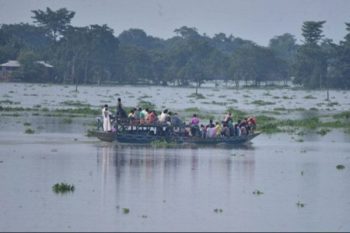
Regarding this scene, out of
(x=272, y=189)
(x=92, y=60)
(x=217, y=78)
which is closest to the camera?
(x=272, y=189)

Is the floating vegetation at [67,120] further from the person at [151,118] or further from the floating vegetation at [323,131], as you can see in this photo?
the person at [151,118]

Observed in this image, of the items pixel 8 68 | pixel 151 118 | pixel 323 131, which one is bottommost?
pixel 323 131

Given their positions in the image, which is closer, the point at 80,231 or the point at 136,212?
the point at 80,231

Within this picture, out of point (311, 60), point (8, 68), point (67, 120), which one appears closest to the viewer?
point (67, 120)

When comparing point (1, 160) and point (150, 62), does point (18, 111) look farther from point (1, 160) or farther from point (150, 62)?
point (150, 62)

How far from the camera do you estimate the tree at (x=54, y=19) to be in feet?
536

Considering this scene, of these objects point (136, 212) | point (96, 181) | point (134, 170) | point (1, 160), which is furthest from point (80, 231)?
point (1, 160)

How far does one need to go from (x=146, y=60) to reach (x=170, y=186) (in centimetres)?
13803

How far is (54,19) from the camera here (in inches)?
6540

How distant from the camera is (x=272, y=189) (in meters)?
29.0

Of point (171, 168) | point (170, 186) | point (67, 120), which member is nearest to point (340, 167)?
point (171, 168)

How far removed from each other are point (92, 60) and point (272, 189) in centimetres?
12724

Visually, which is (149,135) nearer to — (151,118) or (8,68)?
(151,118)

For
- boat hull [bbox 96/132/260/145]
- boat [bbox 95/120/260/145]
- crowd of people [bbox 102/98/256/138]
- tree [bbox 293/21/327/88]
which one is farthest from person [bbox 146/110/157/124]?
tree [bbox 293/21/327/88]
